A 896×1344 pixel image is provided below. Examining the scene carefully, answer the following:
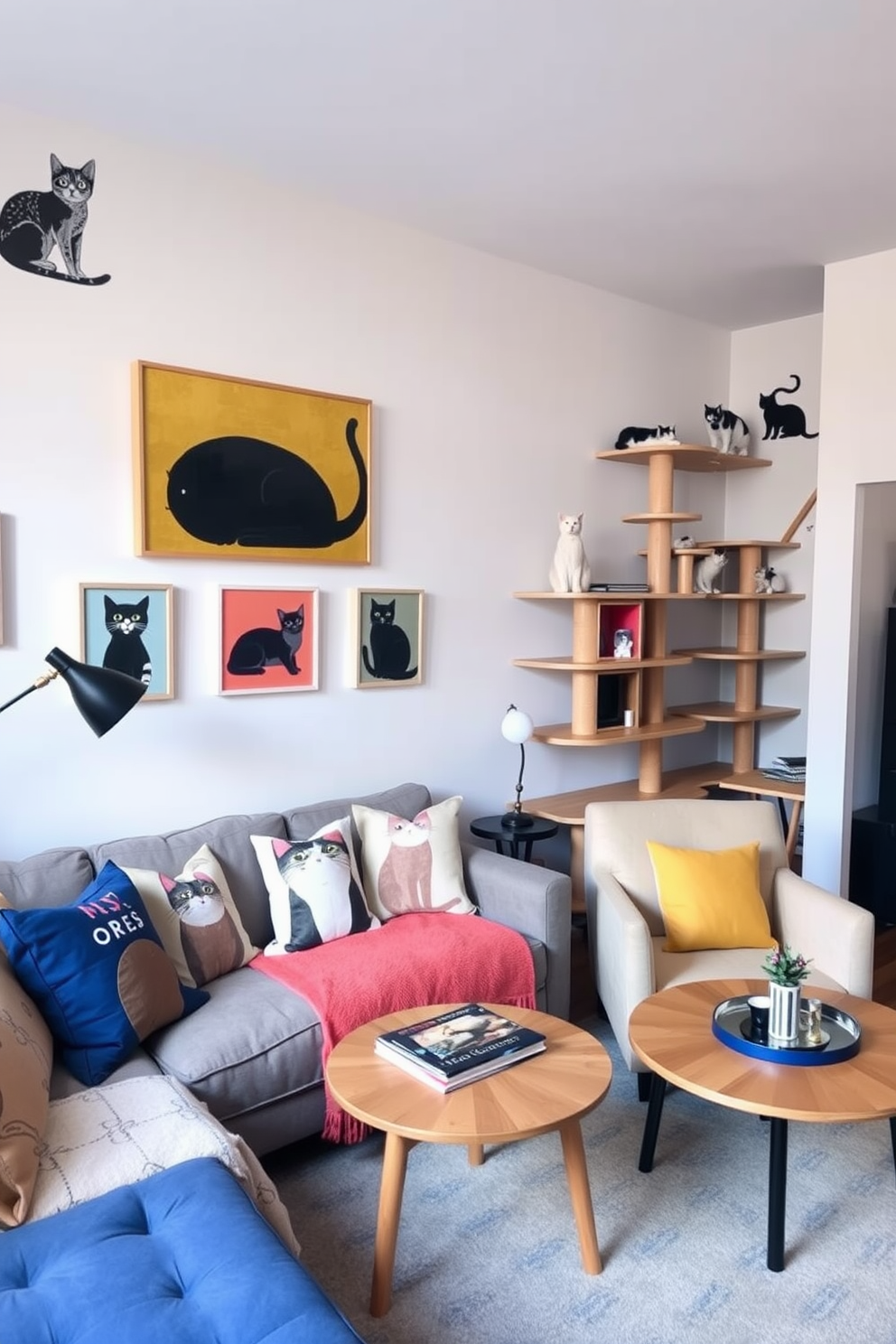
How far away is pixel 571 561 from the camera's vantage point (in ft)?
12.4

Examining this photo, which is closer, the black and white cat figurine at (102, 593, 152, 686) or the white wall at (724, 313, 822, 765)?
the black and white cat figurine at (102, 593, 152, 686)

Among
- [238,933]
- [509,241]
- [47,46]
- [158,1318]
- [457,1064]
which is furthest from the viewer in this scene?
[509,241]

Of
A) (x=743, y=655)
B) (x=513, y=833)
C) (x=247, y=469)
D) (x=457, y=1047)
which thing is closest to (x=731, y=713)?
(x=743, y=655)

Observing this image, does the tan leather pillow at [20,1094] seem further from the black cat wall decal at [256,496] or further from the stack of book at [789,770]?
the stack of book at [789,770]

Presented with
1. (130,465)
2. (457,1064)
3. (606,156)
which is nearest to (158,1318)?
(457,1064)

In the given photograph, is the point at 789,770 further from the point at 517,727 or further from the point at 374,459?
the point at 374,459

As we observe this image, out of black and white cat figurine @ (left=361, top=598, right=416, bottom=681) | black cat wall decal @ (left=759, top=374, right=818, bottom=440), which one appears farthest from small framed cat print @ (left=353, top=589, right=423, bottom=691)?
black cat wall decal @ (left=759, top=374, right=818, bottom=440)

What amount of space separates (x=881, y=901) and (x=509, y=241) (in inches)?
125

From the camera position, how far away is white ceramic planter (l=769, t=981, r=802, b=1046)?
2180 mm

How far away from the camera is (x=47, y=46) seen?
2297 millimetres

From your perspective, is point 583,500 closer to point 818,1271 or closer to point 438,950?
point 438,950

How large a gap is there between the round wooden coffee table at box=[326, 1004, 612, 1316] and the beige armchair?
592mm

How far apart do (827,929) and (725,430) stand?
2453 mm

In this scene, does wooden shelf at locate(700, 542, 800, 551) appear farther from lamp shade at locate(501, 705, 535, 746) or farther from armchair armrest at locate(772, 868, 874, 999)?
armchair armrest at locate(772, 868, 874, 999)
